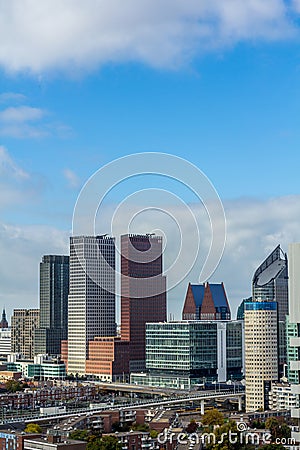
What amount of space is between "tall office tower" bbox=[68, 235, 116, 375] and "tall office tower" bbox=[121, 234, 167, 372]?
0.89 m

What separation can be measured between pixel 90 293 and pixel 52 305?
13.7 ft

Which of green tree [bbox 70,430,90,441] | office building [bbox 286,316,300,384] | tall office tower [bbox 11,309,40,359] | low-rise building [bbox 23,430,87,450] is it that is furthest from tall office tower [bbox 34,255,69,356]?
low-rise building [bbox 23,430,87,450]

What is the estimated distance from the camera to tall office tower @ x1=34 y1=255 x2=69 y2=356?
2575 centimetres

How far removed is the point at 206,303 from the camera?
69.7 ft

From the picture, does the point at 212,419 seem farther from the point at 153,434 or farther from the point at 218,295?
the point at 218,295

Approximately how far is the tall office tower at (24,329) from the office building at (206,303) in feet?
23.5

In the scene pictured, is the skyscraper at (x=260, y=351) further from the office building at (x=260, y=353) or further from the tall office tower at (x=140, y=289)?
the tall office tower at (x=140, y=289)

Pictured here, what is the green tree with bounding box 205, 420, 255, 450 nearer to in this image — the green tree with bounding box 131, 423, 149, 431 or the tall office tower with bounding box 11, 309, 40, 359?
the green tree with bounding box 131, 423, 149, 431

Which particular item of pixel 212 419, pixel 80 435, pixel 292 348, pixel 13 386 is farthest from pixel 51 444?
pixel 13 386

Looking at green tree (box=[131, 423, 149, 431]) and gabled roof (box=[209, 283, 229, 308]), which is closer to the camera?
green tree (box=[131, 423, 149, 431])

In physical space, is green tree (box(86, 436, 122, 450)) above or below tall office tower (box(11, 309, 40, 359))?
below

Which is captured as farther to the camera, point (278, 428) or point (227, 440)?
point (278, 428)

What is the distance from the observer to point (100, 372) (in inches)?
811

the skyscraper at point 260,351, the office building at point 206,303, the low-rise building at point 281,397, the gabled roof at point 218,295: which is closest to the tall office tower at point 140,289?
the office building at point 206,303
